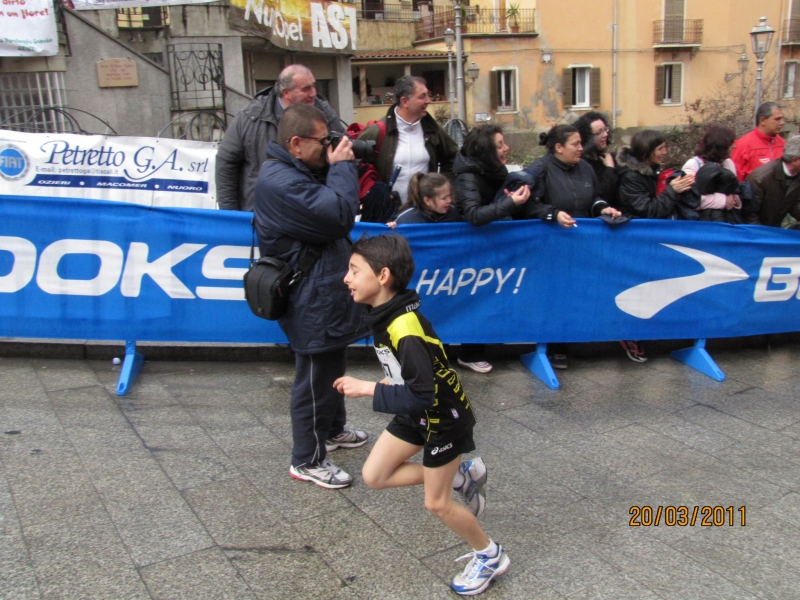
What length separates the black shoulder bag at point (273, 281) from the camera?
3.52 metres

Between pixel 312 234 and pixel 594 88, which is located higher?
pixel 594 88

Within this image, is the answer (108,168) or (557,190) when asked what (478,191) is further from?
(108,168)

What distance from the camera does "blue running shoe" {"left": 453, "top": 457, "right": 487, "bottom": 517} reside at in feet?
9.99

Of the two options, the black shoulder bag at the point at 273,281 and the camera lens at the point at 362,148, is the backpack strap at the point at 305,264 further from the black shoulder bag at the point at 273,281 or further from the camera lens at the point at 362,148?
the camera lens at the point at 362,148

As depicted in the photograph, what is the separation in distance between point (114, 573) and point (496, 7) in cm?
3645

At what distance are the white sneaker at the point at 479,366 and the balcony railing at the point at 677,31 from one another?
34.9 m

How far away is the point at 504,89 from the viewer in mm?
35625

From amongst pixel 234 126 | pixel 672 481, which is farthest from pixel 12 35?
pixel 672 481

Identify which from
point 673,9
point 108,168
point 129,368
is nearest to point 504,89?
point 673,9

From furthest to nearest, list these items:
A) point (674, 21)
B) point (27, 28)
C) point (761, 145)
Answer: point (674, 21) < point (27, 28) < point (761, 145)

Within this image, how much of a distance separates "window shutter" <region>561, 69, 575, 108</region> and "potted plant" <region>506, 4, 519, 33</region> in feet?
10.3

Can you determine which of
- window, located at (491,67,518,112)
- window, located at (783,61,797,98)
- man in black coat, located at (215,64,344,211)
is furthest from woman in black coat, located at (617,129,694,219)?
window, located at (783,61,797,98)

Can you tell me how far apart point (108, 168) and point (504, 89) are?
29264 millimetres
